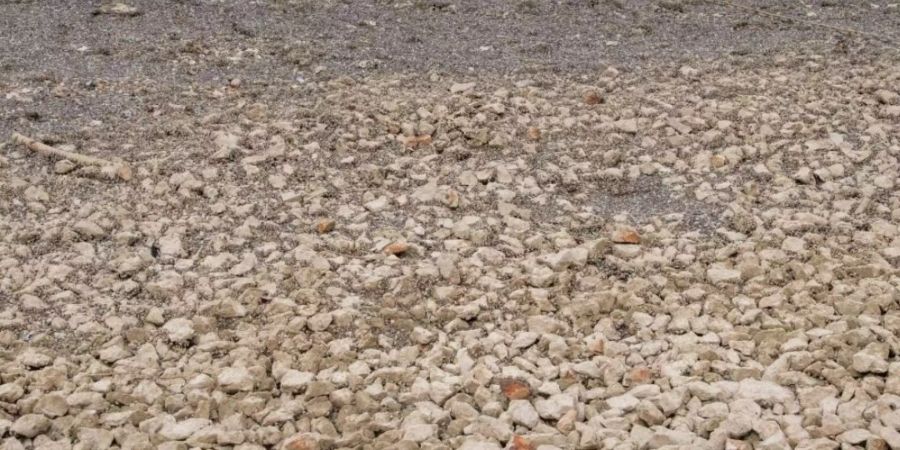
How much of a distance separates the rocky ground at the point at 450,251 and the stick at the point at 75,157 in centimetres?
7

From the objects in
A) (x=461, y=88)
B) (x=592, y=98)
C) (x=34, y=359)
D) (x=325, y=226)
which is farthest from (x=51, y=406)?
(x=592, y=98)

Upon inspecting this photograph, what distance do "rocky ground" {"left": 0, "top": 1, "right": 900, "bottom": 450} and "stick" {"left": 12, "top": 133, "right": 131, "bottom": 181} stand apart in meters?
0.07

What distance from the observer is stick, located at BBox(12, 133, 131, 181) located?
4.98 m

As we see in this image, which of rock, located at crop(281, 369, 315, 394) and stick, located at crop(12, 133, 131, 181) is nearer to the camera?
rock, located at crop(281, 369, 315, 394)

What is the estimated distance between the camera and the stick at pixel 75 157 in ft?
16.4

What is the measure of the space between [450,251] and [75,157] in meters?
1.91

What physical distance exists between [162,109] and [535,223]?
2174 mm

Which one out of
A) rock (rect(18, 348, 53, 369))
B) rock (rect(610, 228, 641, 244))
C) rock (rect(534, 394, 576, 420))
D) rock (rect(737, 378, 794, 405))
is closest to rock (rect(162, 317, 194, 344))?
rock (rect(18, 348, 53, 369))

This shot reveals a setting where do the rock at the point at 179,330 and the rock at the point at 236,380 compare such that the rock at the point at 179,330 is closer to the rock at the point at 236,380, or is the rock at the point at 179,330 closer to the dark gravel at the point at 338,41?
the rock at the point at 236,380

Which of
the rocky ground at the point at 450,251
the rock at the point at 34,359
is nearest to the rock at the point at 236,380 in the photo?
the rocky ground at the point at 450,251

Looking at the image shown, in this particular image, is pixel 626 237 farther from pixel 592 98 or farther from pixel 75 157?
pixel 75 157

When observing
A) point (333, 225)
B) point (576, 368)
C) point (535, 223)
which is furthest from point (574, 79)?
point (576, 368)

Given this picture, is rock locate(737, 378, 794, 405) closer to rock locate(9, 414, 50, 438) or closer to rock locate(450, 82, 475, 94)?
rock locate(9, 414, 50, 438)

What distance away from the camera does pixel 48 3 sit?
7.06m
